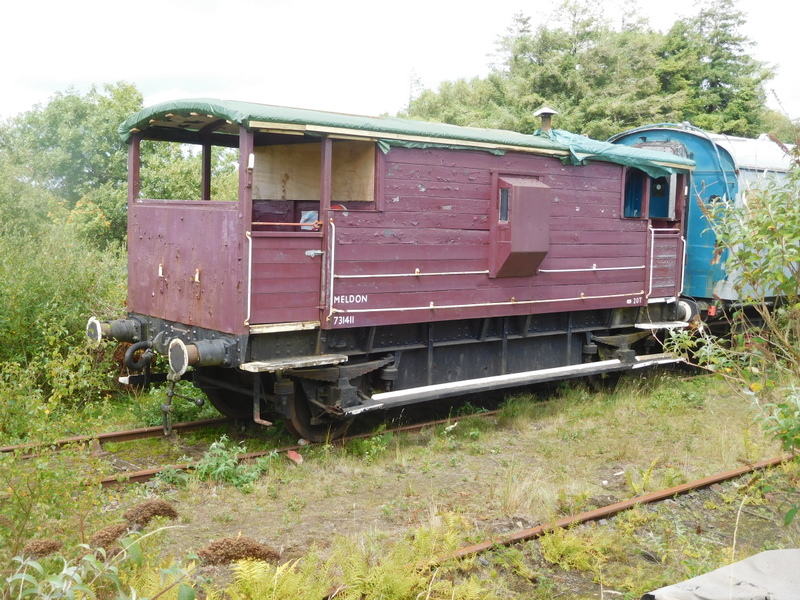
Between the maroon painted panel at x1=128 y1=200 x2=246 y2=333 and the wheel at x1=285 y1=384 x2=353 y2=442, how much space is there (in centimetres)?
116

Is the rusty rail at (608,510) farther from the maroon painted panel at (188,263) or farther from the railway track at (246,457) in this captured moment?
the maroon painted panel at (188,263)

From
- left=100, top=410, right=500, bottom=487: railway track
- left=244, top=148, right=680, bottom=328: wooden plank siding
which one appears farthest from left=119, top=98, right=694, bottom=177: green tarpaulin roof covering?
left=100, top=410, right=500, bottom=487: railway track

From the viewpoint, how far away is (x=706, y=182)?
39.5ft

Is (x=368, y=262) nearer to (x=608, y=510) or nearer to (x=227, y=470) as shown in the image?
(x=227, y=470)

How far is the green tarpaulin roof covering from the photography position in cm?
712

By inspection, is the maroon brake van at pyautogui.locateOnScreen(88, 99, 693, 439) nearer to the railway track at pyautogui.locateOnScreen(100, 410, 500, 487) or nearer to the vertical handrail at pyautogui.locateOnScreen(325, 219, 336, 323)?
the vertical handrail at pyautogui.locateOnScreen(325, 219, 336, 323)

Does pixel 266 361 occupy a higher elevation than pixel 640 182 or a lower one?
lower

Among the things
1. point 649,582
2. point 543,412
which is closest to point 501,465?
point 543,412

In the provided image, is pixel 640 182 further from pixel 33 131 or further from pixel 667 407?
pixel 33 131

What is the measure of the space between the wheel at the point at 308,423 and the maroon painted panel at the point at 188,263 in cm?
116

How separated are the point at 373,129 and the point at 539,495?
12.3 ft

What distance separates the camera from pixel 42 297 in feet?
31.1

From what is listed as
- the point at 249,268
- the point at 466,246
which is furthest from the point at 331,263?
the point at 466,246

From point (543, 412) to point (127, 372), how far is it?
4.89 m
